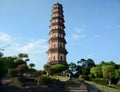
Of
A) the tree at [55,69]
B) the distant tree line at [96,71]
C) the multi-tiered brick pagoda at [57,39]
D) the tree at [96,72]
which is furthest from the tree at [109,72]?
the multi-tiered brick pagoda at [57,39]

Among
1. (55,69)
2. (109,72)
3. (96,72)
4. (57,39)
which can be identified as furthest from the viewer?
(57,39)

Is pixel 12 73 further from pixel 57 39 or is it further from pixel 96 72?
pixel 96 72

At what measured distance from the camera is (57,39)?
208 feet

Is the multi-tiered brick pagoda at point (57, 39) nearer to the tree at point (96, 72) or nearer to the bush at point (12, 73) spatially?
the tree at point (96, 72)

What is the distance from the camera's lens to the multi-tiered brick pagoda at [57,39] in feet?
205

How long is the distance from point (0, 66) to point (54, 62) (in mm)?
24269

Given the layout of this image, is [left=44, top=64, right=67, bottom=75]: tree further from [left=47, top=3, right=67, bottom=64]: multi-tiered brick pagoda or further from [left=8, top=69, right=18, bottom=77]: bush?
[left=8, top=69, right=18, bottom=77]: bush

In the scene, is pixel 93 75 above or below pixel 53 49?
below

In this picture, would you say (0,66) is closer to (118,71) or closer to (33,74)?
(33,74)

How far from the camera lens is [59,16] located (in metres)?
65.5

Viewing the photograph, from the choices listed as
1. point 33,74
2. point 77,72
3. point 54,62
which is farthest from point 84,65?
point 33,74

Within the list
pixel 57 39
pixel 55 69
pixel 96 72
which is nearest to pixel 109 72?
pixel 96 72

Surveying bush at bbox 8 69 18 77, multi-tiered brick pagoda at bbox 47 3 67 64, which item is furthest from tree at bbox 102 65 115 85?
bush at bbox 8 69 18 77

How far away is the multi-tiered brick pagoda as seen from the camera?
62.5 metres
